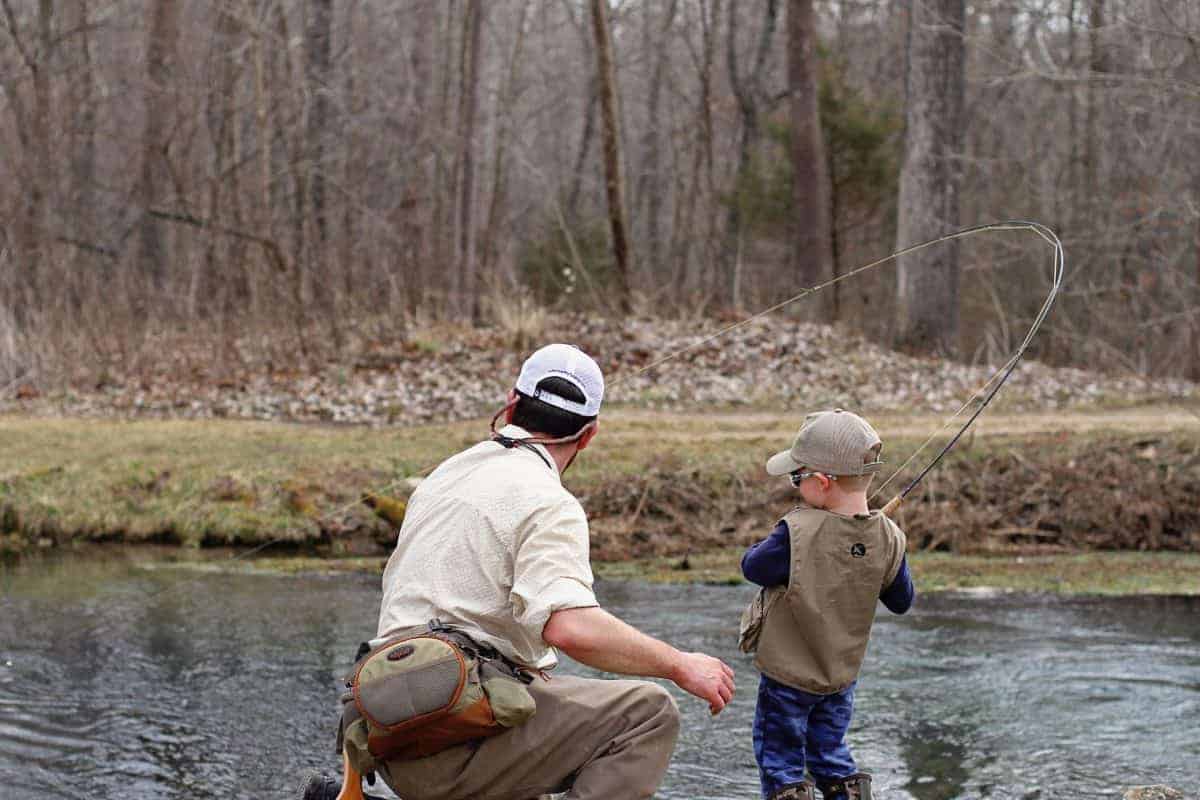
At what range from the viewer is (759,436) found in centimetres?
1266

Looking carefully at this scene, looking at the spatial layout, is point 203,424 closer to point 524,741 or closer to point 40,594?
point 40,594

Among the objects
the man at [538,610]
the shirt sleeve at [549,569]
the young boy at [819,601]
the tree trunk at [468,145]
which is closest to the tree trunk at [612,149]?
the tree trunk at [468,145]

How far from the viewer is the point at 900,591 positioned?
15.1 ft

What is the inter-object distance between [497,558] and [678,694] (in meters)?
3.72

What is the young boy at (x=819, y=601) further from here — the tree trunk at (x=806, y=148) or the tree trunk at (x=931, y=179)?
the tree trunk at (x=806, y=148)

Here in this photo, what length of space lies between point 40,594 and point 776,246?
72.3ft

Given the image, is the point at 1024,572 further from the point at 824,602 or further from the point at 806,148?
the point at 806,148

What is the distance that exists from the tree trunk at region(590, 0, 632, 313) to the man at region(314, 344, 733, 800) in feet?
50.7

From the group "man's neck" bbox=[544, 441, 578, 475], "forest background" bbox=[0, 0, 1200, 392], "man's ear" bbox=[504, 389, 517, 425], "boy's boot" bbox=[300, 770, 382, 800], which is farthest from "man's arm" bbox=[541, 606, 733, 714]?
"forest background" bbox=[0, 0, 1200, 392]

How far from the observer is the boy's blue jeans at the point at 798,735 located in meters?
4.38

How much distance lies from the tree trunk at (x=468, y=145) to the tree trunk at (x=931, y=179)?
7.20 meters

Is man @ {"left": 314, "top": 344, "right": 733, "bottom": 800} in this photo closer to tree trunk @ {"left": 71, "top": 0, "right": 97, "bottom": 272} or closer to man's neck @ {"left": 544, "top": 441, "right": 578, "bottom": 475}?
man's neck @ {"left": 544, "top": 441, "right": 578, "bottom": 475}

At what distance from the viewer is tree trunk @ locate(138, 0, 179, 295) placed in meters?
23.2

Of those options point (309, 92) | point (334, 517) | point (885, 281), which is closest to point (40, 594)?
point (334, 517)
